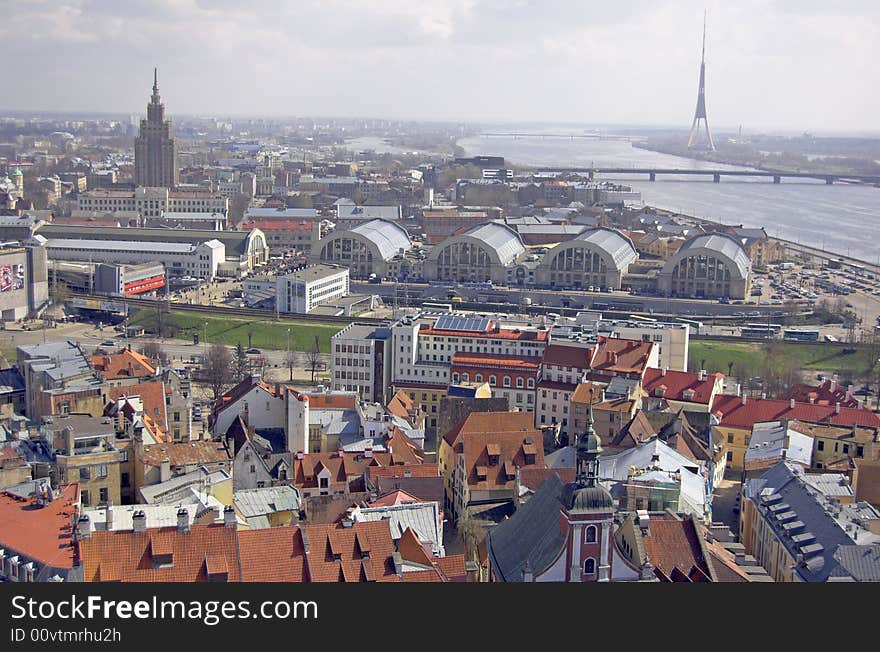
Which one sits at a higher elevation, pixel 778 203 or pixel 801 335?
pixel 778 203

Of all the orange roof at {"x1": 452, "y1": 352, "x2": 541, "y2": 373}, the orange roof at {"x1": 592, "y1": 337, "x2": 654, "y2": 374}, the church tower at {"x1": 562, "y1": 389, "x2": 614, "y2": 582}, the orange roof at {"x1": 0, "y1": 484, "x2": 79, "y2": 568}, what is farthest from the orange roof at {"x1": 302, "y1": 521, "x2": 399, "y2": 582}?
the orange roof at {"x1": 452, "y1": 352, "x2": 541, "y2": 373}

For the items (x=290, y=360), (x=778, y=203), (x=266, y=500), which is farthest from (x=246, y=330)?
(x=778, y=203)

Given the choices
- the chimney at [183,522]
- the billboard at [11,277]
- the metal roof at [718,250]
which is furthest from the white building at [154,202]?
the chimney at [183,522]

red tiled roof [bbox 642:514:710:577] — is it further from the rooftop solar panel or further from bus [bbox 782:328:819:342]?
bus [bbox 782:328:819:342]

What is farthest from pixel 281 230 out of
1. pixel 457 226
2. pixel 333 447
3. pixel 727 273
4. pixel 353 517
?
pixel 353 517

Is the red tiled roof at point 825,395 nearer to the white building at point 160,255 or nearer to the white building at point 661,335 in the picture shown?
the white building at point 661,335

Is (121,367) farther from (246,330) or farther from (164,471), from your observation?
(246,330)
